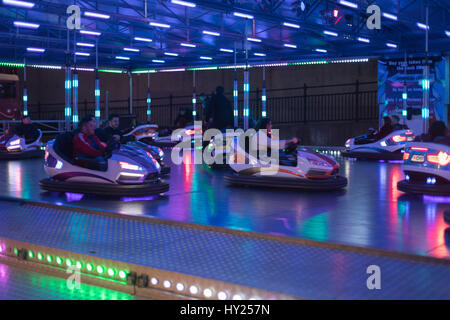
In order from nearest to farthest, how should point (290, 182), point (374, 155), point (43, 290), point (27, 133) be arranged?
1. point (43, 290)
2. point (290, 182)
3. point (374, 155)
4. point (27, 133)

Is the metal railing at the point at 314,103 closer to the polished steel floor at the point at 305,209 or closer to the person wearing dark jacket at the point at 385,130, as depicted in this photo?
the person wearing dark jacket at the point at 385,130

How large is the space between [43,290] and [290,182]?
11.0 ft

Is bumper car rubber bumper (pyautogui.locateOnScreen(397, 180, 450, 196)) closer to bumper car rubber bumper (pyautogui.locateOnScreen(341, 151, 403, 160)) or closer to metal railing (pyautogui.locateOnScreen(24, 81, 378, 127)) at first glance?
bumper car rubber bumper (pyautogui.locateOnScreen(341, 151, 403, 160))

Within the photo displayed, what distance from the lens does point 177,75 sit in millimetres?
18094

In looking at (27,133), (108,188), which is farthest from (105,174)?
(27,133)

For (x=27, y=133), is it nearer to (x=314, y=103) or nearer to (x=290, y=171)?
(x=290, y=171)

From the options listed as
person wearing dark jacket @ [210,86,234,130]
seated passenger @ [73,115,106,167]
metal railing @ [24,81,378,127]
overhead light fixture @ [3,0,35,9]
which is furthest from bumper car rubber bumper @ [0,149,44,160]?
metal railing @ [24,81,378,127]

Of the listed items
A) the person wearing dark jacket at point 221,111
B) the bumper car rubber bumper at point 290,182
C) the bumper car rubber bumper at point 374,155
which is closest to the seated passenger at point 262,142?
the bumper car rubber bumper at point 290,182

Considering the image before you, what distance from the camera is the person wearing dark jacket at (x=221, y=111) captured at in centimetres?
904

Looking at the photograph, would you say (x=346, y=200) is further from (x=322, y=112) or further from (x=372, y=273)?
(x=322, y=112)

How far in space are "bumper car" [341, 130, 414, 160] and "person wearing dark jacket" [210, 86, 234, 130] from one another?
7.73ft

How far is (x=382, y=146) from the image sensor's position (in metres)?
9.52

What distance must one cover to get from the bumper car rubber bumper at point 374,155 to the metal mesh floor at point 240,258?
636 cm
